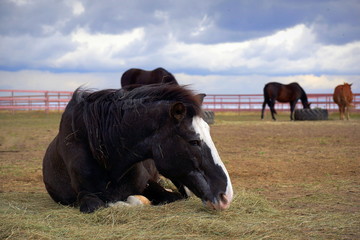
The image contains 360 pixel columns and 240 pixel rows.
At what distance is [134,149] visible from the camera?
149 inches

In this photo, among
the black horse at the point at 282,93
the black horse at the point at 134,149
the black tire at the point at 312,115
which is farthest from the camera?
the black horse at the point at 282,93

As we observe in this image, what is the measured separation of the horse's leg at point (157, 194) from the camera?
169 inches

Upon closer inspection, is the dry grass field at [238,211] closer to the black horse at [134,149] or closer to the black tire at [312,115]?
the black horse at [134,149]

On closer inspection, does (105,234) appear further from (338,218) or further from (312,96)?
(312,96)

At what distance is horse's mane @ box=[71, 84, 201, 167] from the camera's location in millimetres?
3786

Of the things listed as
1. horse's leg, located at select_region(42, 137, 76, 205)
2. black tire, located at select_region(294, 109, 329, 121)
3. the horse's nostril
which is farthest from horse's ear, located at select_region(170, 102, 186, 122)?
black tire, located at select_region(294, 109, 329, 121)

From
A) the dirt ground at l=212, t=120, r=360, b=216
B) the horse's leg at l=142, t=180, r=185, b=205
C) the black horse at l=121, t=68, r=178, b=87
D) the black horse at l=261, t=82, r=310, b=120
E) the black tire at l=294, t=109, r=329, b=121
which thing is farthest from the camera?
the black horse at l=261, t=82, r=310, b=120

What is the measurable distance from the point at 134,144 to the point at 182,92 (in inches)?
23.8

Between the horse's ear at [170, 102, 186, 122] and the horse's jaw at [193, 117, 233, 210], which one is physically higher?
the horse's ear at [170, 102, 186, 122]

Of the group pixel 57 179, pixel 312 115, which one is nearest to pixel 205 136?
pixel 57 179

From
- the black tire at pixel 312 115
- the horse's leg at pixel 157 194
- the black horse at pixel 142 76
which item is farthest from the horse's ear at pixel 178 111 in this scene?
the black tire at pixel 312 115

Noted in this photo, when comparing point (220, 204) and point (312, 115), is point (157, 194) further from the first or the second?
point (312, 115)

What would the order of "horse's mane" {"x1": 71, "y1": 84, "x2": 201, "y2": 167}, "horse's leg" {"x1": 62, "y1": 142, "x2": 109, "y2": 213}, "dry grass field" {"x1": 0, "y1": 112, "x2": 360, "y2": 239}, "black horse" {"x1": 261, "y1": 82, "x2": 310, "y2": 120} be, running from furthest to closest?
1. "black horse" {"x1": 261, "y1": 82, "x2": 310, "y2": 120}
2. "horse's leg" {"x1": 62, "y1": 142, "x2": 109, "y2": 213}
3. "horse's mane" {"x1": 71, "y1": 84, "x2": 201, "y2": 167}
4. "dry grass field" {"x1": 0, "y1": 112, "x2": 360, "y2": 239}

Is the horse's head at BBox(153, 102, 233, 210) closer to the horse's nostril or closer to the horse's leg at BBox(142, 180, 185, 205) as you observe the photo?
the horse's nostril
